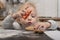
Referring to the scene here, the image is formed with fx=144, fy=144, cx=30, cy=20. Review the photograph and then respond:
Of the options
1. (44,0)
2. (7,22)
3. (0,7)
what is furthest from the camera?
(44,0)

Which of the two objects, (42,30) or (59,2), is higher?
(59,2)

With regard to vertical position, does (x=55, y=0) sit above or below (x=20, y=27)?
above

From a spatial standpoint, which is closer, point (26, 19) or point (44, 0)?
point (26, 19)

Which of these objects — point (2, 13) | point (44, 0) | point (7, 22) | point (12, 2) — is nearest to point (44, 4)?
point (44, 0)

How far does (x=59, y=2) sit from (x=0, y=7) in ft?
2.08

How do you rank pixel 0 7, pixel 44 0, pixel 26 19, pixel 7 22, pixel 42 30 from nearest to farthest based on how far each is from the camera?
pixel 42 30
pixel 26 19
pixel 7 22
pixel 0 7
pixel 44 0

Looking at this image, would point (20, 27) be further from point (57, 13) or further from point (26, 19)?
point (57, 13)

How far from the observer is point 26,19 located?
910mm

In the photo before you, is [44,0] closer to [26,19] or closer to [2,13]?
[2,13]

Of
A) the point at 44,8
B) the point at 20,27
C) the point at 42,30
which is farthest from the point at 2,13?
the point at 42,30

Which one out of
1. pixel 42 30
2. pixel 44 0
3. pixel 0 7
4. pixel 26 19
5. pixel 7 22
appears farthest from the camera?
pixel 44 0

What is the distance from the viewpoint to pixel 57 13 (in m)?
1.59

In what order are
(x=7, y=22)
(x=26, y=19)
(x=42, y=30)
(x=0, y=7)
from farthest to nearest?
(x=0, y=7), (x=7, y=22), (x=26, y=19), (x=42, y=30)

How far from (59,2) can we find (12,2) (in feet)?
1.67
